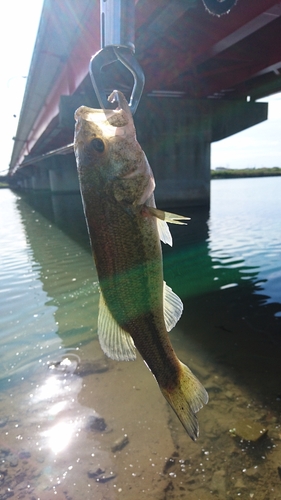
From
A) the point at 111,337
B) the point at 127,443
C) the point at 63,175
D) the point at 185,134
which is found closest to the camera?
the point at 111,337

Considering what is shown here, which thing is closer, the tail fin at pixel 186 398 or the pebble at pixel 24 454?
the tail fin at pixel 186 398

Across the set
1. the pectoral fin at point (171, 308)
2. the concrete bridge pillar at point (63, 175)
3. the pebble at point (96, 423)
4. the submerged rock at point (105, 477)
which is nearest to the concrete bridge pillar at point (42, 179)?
the concrete bridge pillar at point (63, 175)

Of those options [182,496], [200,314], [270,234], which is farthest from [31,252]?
[182,496]

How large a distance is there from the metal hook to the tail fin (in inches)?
70.5

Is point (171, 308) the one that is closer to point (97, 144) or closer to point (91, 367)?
point (97, 144)

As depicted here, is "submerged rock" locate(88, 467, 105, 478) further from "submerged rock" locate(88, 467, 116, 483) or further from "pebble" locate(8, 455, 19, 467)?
"pebble" locate(8, 455, 19, 467)

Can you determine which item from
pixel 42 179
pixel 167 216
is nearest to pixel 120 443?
pixel 167 216

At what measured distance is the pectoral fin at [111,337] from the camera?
7.32 ft

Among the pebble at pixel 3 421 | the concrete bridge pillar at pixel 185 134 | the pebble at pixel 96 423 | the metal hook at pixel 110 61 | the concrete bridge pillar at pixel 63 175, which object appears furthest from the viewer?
the concrete bridge pillar at pixel 63 175

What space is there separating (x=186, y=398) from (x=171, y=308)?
22.5 inches

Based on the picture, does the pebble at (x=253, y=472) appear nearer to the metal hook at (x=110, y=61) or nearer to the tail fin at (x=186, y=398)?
the tail fin at (x=186, y=398)

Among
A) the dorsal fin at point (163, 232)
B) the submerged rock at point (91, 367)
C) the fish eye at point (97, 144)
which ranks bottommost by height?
the submerged rock at point (91, 367)

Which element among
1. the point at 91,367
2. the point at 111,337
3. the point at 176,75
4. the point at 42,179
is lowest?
the point at 91,367

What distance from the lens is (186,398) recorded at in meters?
2.28
